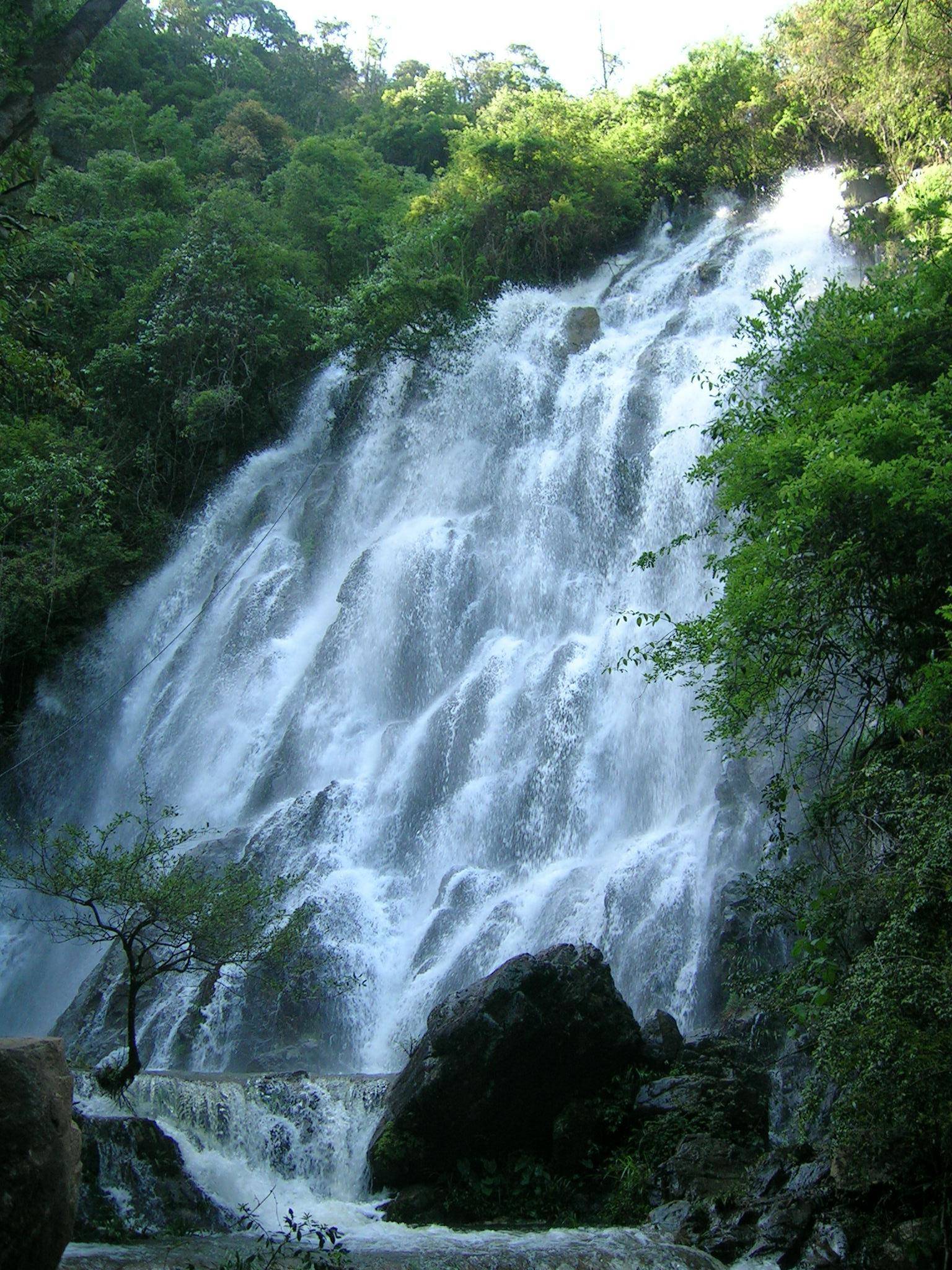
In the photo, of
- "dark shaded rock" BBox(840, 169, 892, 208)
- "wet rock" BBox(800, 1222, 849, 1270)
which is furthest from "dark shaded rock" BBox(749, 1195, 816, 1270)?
"dark shaded rock" BBox(840, 169, 892, 208)

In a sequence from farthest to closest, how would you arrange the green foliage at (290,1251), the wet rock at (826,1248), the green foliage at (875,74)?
the green foliage at (875,74) → the wet rock at (826,1248) → the green foliage at (290,1251)

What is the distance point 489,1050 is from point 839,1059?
4.17 m

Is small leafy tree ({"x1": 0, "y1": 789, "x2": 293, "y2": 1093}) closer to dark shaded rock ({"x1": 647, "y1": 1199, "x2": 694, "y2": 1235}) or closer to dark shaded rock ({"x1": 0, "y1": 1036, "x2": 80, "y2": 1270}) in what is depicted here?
dark shaded rock ({"x1": 647, "y1": 1199, "x2": 694, "y2": 1235})

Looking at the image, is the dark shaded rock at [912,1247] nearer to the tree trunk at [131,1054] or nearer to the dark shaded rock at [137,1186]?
the dark shaded rock at [137,1186]

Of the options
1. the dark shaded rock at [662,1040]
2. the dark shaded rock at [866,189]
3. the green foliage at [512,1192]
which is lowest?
the green foliage at [512,1192]

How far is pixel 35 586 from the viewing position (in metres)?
22.2

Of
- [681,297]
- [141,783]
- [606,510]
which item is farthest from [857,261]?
[141,783]

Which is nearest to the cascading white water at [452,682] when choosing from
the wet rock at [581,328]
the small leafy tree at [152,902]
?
the wet rock at [581,328]

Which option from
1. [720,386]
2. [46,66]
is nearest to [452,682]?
[720,386]

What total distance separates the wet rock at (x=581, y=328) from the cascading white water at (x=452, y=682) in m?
0.31

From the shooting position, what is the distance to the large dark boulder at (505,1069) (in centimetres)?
977

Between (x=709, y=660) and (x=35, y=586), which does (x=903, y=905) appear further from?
(x=35, y=586)

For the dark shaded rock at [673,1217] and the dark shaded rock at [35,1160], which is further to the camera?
the dark shaded rock at [673,1217]

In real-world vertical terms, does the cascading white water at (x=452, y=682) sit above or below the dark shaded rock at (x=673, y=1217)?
above
